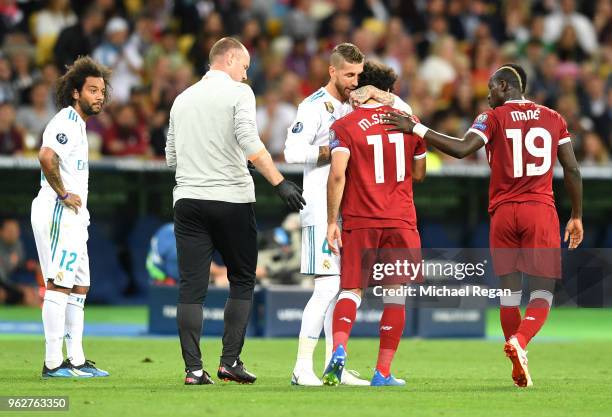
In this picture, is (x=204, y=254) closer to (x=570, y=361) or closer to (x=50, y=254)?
(x=50, y=254)

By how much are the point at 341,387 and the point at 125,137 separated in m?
9.97

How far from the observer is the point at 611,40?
2447 cm

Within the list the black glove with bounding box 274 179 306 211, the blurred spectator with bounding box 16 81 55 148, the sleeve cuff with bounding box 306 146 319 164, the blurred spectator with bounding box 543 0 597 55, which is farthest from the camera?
the blurred spectator with bounding box 543 0 597 55

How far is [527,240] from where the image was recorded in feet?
31.6

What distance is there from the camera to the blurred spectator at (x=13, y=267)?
17.6m

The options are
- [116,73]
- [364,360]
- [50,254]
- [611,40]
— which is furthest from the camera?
[611,40]

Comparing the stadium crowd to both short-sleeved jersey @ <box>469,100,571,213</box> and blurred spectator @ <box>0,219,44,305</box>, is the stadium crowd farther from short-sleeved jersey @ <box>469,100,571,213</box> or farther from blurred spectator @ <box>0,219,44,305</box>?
short-sleeved jersey @ <box>469,100,571,213</box>

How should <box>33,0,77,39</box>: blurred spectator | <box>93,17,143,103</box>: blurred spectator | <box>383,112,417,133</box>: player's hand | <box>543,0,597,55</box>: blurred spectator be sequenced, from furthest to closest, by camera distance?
<box>543,0,597,55</box>: blurred spectator, <box>33,0,77,39</box>: blurred spectator, <box>93,17,143,103</box>: blurred spectator, <box>383,112,417,133</box>: player's hand

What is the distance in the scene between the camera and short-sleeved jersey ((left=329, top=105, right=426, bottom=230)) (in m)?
9.29

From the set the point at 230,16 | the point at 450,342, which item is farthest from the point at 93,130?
the point at 450,342

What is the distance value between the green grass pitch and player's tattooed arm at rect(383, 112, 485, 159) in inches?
66.4

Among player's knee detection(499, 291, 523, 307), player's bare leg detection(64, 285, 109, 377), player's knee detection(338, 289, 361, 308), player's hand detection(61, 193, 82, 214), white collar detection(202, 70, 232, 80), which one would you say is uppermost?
white collar detection(202, 70, 232, 80)

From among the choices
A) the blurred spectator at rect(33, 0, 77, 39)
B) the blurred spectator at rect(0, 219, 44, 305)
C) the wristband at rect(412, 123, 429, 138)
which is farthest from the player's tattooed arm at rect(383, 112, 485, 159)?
the blurred spectator at rect(33, 0, 77, 39)

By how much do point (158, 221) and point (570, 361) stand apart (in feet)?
25.7
